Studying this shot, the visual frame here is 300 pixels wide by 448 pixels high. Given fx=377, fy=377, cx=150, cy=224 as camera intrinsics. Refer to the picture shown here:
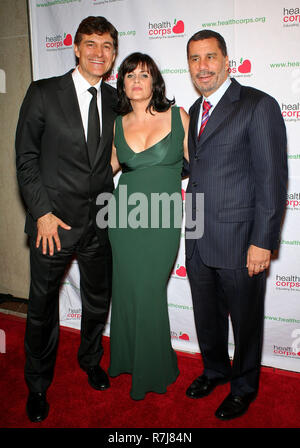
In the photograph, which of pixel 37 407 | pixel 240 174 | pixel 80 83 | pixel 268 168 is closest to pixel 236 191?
pixel 240 174

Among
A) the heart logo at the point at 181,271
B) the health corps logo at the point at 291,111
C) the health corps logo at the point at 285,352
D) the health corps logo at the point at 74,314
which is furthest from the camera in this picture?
the health corps logo at the point at 74,314

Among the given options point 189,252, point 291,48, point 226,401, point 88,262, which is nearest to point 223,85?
point 291,48

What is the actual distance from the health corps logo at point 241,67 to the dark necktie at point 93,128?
95 cm

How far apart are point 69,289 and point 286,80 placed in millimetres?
2297

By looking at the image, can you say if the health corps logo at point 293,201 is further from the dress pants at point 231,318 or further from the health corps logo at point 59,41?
the health corps logo at point 59,41

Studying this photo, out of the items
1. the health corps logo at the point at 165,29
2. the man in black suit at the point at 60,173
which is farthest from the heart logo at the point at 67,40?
the man in black suit at the point at 60,173

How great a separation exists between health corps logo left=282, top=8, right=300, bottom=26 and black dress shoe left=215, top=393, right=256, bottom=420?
86.9 inches

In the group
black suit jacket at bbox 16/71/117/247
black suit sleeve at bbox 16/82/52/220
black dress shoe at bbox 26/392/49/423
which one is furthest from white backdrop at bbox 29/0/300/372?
black dress shoe at bbox 26/392/49/423

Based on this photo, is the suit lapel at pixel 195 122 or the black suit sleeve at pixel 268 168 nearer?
the black suit sleeve at pixel 268 168

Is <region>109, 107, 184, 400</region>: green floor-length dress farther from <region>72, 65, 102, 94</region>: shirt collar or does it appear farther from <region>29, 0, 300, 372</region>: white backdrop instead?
<region>29, 0, 300, 372</region>: white backdrop

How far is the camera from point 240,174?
189 cm

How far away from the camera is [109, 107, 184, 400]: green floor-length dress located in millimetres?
2117

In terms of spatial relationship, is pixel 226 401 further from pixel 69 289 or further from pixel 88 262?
pixel 69 289

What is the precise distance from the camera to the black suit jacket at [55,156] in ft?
6.50
